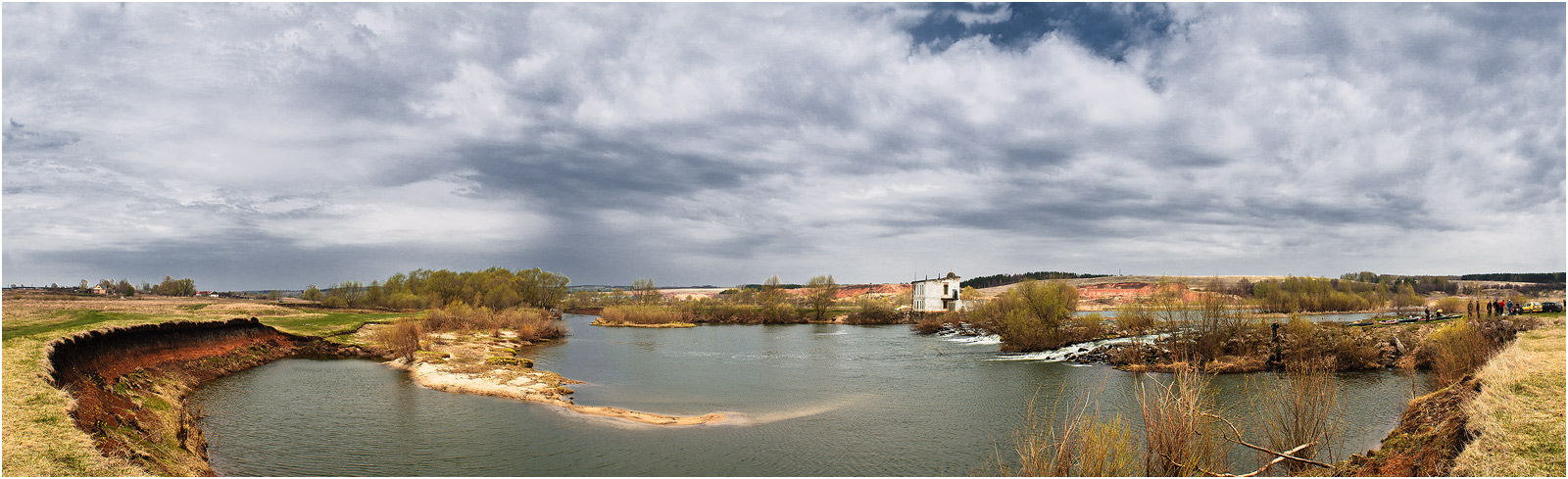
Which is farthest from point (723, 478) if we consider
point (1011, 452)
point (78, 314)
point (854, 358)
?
point (78, 314)

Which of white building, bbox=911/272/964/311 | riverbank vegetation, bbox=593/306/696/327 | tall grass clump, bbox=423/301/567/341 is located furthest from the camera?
white building, bbox=911/272/964/311

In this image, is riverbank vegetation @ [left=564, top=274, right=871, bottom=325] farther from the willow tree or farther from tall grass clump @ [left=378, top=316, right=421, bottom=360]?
tall grass clump @ [left=378, top=316, right=421, bottom=360]

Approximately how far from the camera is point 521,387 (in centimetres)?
2656

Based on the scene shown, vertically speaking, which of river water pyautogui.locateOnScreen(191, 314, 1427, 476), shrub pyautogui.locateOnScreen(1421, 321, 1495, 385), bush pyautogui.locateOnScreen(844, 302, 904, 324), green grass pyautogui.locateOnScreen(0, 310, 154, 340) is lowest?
bush pyautogui.locateOnScreen(844, 302, 904, 324)

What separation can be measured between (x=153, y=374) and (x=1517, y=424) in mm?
38430

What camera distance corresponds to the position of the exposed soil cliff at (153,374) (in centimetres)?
1280

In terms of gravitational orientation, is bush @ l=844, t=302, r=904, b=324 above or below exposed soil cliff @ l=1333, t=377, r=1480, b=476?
below

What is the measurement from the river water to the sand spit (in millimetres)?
737

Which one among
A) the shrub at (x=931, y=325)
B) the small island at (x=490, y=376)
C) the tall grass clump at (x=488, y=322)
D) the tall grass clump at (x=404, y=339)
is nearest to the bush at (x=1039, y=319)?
the shrub at (x=931, y=325)

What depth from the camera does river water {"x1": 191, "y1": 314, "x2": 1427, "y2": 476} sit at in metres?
16.0

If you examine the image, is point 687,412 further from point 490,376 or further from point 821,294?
point 821,294

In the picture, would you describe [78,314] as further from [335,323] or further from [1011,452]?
[1011,452]

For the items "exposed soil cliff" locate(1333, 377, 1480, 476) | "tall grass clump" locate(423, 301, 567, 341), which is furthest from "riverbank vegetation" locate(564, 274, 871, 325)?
"exposed soil cliff" locate(1333, 377, 1480, 476)

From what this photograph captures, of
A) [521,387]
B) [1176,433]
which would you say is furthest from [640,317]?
[1176,433]
